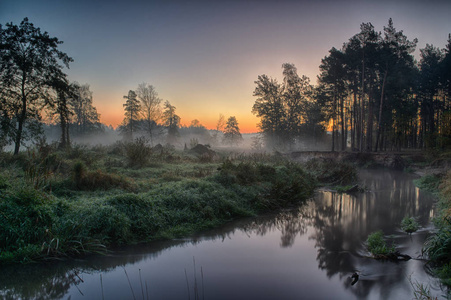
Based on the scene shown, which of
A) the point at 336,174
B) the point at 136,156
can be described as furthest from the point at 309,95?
the point at 136,156

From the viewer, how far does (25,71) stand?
23.1 m

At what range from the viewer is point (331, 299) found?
500 cm

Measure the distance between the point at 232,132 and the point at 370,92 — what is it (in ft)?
169

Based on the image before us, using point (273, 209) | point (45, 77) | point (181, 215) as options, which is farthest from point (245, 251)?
point (45, 77)

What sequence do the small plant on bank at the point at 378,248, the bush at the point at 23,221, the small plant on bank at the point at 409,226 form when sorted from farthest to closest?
1. the small plant on bank at the point at 409,226
2. the small plant on bank at the point at 378,248
3. the bush at the point at 23,221

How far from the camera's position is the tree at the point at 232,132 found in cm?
8188

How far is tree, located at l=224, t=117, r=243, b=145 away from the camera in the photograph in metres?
81.9

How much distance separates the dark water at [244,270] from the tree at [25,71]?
67.5 feet

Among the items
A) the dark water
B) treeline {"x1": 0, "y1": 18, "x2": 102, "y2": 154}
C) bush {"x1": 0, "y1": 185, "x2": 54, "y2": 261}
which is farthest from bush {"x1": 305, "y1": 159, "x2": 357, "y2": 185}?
treeline {"x1": 0, "y1": 18, "x2": 102, "y2": 154}

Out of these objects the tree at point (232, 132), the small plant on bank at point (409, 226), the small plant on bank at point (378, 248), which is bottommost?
the small plant on bank at point (409, 226)

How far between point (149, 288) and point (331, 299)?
11.2 feet

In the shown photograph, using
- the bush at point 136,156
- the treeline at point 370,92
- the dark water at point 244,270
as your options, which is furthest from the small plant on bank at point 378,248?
the treeline at point 370,92

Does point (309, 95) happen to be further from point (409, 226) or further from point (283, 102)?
point (409, 226)

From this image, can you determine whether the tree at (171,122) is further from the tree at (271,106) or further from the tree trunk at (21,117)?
the tree trunk at (21,117)
